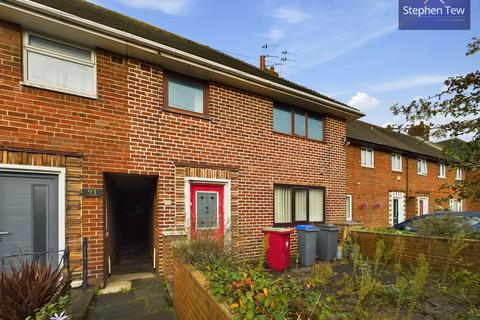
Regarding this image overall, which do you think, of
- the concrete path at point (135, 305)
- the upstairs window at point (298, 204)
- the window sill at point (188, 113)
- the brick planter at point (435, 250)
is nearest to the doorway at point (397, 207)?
the upstairs window at point (298, 204)

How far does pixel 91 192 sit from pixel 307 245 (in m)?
5.53

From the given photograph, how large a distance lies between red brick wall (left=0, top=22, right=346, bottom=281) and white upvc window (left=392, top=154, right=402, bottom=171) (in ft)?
30.4

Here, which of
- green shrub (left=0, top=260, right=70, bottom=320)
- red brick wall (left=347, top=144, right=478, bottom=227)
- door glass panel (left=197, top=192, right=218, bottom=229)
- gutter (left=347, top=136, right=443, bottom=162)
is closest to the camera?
green shrub (left=0, top=260, right=70, bottom=320)

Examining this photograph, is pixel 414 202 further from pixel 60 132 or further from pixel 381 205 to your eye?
pixel 60 132

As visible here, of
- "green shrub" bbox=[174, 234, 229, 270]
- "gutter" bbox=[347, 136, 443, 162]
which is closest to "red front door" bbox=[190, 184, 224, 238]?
"green shrub" bbox=[174, 234, 229, 270]

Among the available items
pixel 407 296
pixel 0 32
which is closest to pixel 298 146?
pixel 407 296

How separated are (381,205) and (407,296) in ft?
36.6

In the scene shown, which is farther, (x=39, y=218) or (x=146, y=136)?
(x=146, y=136)

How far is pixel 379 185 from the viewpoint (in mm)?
15227

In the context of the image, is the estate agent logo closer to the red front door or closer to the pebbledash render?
the pebbledash render

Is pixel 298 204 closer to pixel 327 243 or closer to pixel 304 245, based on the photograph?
pixel 327 243

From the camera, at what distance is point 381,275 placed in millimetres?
6586

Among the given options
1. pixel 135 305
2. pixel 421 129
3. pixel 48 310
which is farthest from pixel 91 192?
pixel 421 129

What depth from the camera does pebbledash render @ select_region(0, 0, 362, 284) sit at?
5.23 m
